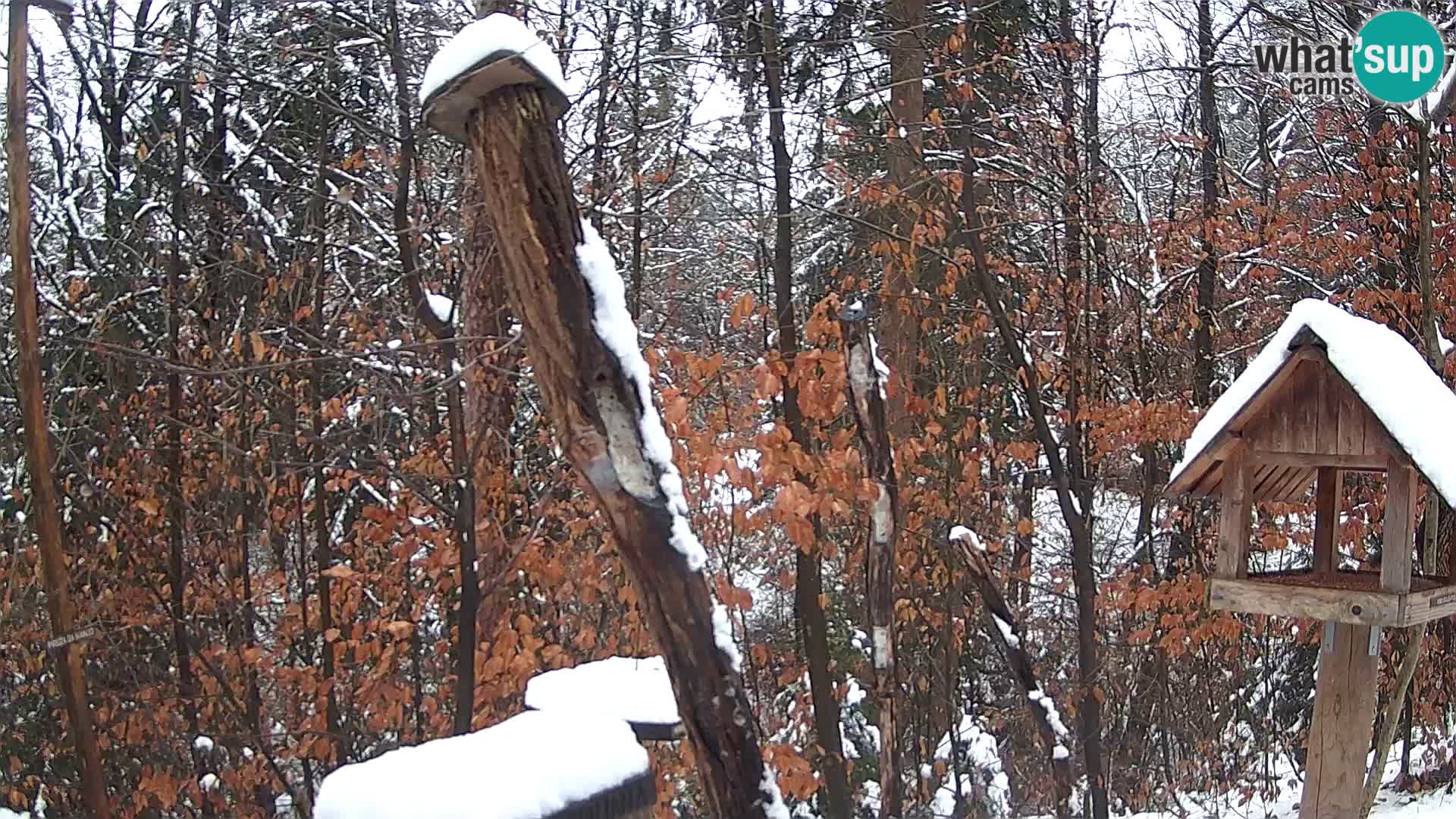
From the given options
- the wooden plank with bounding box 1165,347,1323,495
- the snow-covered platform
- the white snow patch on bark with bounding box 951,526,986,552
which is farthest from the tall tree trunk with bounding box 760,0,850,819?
the snow-covered platform

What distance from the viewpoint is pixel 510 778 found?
1633 millimetres

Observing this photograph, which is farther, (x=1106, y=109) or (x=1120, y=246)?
(x=1106, y=109)

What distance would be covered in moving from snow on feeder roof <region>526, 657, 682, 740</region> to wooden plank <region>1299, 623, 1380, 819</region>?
2412 mm

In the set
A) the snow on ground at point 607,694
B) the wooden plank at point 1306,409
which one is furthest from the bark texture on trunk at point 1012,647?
the snow on ground at point 607,694

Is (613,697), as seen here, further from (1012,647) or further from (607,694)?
(1012,647)

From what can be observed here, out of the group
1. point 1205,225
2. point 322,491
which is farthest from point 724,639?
point 1205,225

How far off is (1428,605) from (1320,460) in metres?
0.56

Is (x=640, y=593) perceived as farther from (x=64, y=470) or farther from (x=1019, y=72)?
(x=1019, y=72)

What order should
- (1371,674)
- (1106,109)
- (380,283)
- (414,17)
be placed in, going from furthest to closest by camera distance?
1. (1106,109)
2. (380,283)
3. (414,17)
4. (1371,674)

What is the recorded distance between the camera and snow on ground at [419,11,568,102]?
9.27ft

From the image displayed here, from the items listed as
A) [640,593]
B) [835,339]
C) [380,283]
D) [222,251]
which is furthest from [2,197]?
[640,593]

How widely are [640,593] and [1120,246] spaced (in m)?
6.19

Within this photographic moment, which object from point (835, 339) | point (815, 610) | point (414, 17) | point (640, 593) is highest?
point (414, 17)

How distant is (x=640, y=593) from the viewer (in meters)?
3.05
